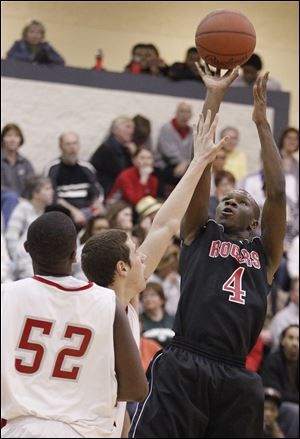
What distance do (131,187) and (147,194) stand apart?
8.4 inches

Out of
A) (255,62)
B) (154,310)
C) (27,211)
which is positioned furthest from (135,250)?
(255,62)

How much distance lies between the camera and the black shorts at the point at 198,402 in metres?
5.24

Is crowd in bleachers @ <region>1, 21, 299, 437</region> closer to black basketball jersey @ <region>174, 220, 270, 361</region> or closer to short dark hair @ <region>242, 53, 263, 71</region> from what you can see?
short dark hair @ <region>242, 53, 263, 71</region>

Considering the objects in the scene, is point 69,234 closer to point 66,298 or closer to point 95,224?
point 66,298

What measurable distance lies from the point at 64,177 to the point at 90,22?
4.08 meters

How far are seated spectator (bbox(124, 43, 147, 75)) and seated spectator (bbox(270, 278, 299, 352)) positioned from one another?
4.04m

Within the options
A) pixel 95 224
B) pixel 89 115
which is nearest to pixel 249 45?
pixel 95 224

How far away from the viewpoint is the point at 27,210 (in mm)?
9789

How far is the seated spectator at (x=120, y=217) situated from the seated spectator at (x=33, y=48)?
3.01 m

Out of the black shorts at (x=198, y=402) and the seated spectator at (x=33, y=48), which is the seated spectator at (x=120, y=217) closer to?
the seated spectator at (x=33, y=48)

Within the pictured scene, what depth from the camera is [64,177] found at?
11102 mm

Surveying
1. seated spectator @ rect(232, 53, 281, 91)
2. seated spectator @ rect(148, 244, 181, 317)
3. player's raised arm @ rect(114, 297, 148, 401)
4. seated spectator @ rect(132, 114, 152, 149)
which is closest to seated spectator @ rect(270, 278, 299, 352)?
seated spectator @ rect(148, 244, 181, 317)

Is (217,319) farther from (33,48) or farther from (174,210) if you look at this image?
(33,48)

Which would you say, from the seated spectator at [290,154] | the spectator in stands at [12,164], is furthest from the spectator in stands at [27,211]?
the seated spectator at [290,154]
